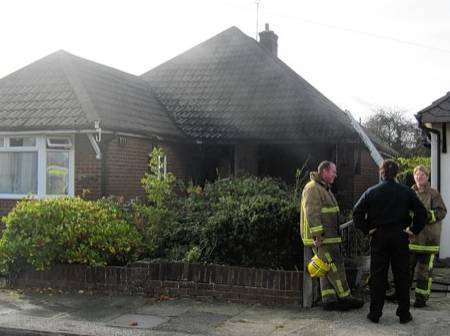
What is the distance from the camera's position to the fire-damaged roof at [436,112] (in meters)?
9.77

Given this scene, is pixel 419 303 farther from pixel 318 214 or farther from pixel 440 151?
pixel 440 151

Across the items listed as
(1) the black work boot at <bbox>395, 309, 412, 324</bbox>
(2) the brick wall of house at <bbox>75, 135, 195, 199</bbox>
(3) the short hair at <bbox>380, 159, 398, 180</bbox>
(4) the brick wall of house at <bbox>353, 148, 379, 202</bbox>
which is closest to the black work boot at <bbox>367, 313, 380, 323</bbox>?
(1) the black work boot at <bbox>395, 309, 412, 324</bbox>

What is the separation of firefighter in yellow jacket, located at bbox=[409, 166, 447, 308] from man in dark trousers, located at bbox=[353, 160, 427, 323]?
2.74ft

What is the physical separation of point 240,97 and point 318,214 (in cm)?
1004

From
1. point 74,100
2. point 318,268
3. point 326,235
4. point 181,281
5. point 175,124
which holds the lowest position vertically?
point 181,281

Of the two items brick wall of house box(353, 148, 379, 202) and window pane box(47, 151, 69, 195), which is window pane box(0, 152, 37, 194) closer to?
window pane box(47, 151, 69, 195)

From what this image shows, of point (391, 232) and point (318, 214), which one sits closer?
point (391, 232)

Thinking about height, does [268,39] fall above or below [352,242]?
above

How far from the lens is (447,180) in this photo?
1023 centimetres

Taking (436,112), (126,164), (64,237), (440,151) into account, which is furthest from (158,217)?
(440,151)

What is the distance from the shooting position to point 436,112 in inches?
388

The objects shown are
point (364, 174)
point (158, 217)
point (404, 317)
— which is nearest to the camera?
point (404, 317)

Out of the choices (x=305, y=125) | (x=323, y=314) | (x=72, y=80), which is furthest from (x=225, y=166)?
(x=323, y=314)

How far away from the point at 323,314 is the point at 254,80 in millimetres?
10995
